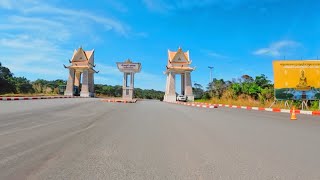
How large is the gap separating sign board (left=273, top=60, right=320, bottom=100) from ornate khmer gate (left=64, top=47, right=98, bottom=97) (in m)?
56.7

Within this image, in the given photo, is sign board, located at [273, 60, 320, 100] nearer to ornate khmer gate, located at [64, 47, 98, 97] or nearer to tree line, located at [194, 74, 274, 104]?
tree line, located at [194, 74, 274, 104]

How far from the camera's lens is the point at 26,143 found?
6.04 m

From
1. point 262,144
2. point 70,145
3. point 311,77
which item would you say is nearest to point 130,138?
point 70,145

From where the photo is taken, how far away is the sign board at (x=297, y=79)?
886 inches

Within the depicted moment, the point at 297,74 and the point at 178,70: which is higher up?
the point at 178,70

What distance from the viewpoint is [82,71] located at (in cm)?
7769

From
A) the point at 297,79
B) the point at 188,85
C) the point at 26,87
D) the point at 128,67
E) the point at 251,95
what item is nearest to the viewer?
the point at 297,79

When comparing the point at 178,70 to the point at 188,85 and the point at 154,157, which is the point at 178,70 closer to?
the point at 188,85

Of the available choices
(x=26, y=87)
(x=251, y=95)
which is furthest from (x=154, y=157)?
(x=26, y=87)

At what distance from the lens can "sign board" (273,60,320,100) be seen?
22500 mm

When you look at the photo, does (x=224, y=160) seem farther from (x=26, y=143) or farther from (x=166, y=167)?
(x=26, y=143)

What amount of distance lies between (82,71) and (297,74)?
61556 mm

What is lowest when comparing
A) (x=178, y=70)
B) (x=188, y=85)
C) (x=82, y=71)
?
(x=188, y=85)

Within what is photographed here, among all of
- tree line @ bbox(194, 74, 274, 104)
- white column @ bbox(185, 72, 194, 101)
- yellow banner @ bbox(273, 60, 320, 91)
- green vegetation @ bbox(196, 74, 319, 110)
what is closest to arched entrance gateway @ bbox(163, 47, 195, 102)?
white column @ bbox(185, 72, 194, 101)
